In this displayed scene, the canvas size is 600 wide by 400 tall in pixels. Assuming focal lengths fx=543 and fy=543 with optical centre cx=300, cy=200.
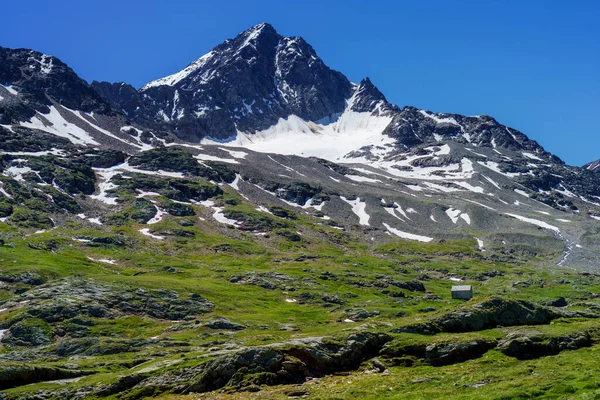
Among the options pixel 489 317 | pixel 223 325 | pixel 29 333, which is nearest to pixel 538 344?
pixel 489 317

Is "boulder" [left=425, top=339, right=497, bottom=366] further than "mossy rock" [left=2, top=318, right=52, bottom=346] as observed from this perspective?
No

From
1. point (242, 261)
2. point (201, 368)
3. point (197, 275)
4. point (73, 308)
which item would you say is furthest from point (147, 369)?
point (242, 261)

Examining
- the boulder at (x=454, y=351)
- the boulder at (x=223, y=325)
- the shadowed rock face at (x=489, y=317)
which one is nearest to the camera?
the boulder at (x=454, y=351)

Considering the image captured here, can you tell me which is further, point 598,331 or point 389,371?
point 598,331

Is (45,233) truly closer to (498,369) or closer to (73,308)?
(73,308)

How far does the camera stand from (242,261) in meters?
187

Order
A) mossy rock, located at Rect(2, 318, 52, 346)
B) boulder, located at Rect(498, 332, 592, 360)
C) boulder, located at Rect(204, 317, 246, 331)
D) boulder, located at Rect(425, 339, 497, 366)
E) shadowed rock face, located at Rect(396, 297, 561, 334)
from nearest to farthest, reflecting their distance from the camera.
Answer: boulder, located at Rect(498, 332, 592, 360), boulder, located at Rect(425, 339, 497, 366), shadowed rock face, located at Rect(396, 297, 561, 334), mossy rock, located at Rect(2, 318, 52, 346), boulder, located at Rect(204, 317, 246, 331)

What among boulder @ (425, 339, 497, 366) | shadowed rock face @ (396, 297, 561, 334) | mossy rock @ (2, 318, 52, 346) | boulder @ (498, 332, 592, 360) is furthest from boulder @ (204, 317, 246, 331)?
boulder @ (498, 332, 592, 360)

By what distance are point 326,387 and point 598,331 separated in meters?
21.4

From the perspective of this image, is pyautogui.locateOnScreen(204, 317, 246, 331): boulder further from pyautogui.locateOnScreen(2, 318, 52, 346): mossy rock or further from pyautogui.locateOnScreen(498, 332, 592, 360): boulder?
pyautogui.locateOnScreen(498, 332, 592, 360): boulder

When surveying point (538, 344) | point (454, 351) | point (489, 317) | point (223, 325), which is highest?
point (489, 317)

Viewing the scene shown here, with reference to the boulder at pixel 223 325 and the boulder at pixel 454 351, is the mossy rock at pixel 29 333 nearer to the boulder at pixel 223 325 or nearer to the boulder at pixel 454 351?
the boulder at pixel 223 325

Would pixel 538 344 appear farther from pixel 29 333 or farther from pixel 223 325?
pixel 29 333

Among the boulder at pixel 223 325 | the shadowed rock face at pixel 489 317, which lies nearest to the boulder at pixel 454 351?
the shadowed rock face at pixel 489 317
